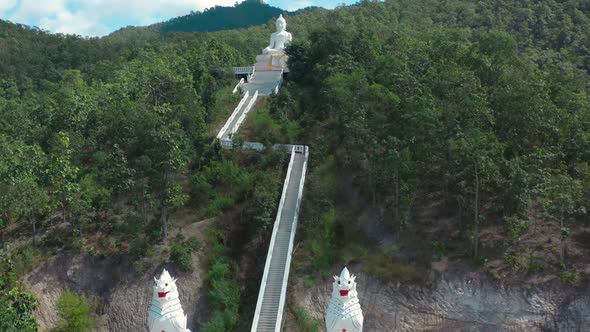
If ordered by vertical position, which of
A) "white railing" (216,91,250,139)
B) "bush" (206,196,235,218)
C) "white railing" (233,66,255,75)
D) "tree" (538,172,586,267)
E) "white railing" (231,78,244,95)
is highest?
"white railing" (233,66,255,75)

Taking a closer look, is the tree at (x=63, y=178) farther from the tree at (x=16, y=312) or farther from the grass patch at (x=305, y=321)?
the grass patch at (x=305, y=321)

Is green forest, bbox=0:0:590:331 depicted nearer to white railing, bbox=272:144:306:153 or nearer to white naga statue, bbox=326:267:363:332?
white railing, bbox=272:144:306:153

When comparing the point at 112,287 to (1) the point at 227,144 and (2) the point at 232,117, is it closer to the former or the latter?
(1) the point at 227,144

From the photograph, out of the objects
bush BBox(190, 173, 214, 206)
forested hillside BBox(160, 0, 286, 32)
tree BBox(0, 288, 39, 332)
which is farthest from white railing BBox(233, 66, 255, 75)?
forested hillside BBox(160, 0, 286, 32)

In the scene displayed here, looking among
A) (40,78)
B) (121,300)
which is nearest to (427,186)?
(121,300)

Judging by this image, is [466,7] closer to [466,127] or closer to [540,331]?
[466,127]

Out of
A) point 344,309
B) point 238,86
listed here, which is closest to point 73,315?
point 344,309

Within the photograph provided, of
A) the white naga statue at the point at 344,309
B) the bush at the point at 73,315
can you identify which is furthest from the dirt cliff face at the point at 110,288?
the white naga statue at the point at 344,309
